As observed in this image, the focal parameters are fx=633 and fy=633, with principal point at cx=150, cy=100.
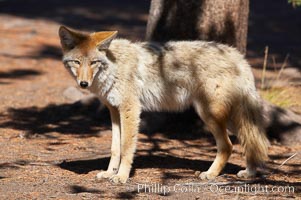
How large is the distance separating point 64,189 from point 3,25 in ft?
40.5

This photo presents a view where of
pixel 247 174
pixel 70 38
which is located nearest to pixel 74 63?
pixel 70 38

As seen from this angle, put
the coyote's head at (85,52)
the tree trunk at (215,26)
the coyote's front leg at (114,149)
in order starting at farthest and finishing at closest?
the tree trunk at (215,26)
the coyote's front leg at (114,149)
the coyote's head at (85,52)

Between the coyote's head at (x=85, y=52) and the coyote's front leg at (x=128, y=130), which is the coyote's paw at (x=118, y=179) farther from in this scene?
the coyote's head at (x=85, y=52)

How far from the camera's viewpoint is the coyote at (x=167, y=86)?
6879mm

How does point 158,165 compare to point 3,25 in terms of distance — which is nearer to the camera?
point 158,165

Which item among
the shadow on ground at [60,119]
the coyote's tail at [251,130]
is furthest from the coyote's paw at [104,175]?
the shadow on ground at [60,119]

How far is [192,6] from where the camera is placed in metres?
9.20

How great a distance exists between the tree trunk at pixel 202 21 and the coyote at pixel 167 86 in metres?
1.77

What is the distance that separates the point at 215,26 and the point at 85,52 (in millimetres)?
2948

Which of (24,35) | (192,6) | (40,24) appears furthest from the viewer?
(40,24)

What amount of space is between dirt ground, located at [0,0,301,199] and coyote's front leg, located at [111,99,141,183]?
0.22 metres

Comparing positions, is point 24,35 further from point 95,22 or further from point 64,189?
point 64,189

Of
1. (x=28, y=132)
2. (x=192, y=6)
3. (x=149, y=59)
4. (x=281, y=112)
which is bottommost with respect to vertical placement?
(x=28, y=132)

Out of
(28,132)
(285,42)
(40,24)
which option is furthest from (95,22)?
(28,132)
